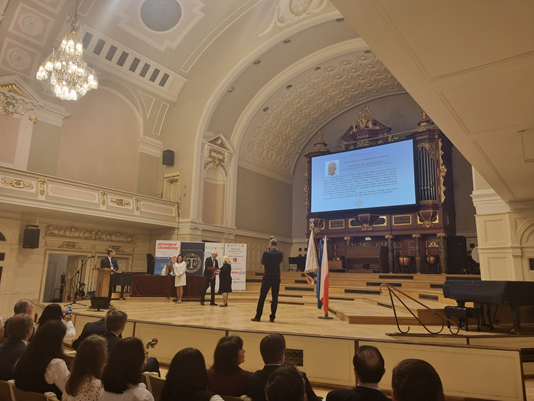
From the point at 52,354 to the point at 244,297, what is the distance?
9250 mm

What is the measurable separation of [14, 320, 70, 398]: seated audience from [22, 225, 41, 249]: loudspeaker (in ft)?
33.2

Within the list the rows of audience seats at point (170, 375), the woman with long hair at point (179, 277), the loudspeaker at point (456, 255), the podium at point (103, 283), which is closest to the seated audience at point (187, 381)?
the rows of audience seats at point (170, 375)

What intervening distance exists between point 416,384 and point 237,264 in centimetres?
1184

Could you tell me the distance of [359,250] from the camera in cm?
1538

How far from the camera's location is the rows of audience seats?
6.51 feet

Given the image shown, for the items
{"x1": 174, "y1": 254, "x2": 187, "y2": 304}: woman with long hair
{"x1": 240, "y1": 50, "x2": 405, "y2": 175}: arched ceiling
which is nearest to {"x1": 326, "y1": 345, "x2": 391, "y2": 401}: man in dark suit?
{"x1": 174, "y1": 254, "x2": 187, "y2": 304}: woman with long hair

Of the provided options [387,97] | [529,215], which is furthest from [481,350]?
[387,97]

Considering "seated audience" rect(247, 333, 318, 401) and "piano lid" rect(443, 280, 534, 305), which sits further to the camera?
"piano lid" rect(443, 280, 534, 305)

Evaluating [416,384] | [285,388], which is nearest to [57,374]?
[285,388]

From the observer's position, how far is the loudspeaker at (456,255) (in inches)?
538

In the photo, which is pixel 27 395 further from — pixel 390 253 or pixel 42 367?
pixel 390 253

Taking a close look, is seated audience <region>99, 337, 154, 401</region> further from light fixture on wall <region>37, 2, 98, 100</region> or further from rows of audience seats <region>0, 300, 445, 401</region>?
light fixture on wall <region>37, 2, 98, 100</region>

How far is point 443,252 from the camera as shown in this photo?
13836 mm

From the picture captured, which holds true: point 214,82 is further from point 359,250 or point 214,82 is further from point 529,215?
point 529,215
